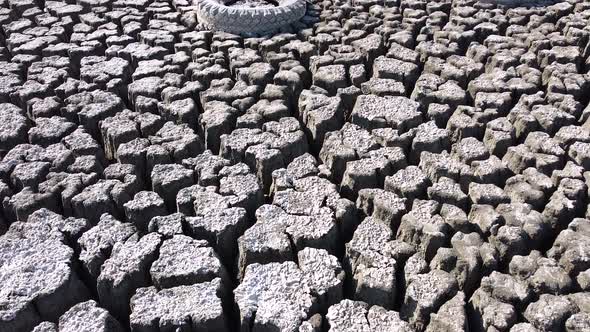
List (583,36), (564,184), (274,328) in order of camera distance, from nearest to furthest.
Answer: (274,328), (564,184), (583,36)

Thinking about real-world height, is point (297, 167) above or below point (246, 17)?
below

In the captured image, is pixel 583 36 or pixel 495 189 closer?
pixel 495 189

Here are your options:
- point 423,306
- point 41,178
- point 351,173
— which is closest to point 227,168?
point 351,173

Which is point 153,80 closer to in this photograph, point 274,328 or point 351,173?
point 351,173

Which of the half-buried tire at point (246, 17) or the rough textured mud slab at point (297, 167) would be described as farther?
the half-buried tire at point (246, 17)

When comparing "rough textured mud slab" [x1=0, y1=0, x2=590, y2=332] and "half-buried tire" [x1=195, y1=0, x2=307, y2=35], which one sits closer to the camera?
"rough textured mud slab" [x1=0, y1=0, x2=590, y2=332]

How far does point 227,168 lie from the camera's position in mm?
3318

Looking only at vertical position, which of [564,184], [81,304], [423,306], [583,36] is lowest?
[81,304]

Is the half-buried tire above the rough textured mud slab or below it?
above

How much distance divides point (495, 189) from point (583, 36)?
1.99 m

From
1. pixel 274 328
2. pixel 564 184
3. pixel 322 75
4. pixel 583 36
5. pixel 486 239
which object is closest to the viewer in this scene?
pixel 274 328

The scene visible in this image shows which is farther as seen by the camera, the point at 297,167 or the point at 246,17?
the point at 246,17

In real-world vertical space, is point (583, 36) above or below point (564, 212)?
above

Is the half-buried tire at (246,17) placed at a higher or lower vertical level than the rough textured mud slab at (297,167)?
higher
